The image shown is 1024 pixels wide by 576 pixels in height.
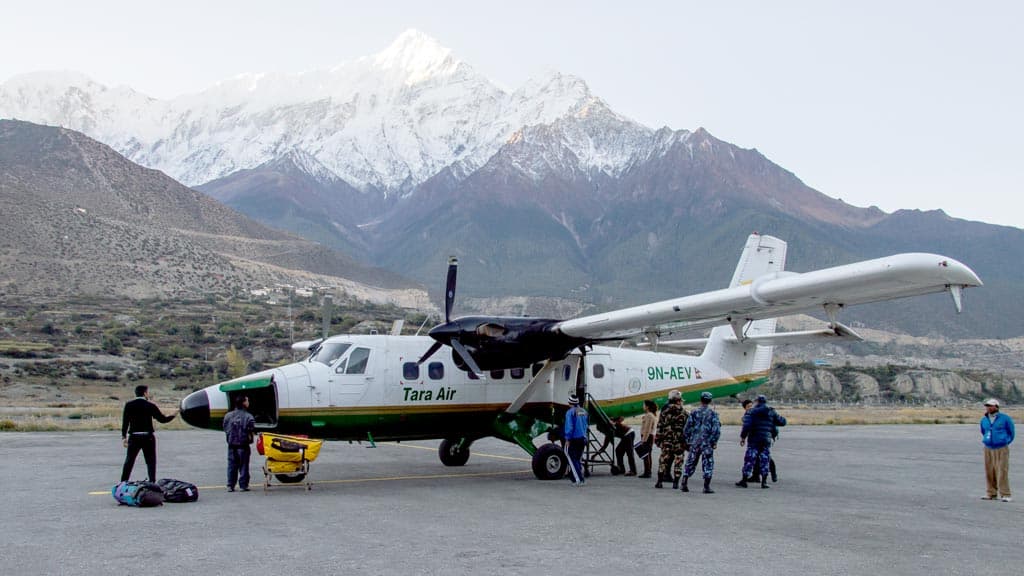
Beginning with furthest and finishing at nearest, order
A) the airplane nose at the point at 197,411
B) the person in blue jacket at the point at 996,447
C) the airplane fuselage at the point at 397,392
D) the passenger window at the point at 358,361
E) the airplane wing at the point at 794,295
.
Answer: the passenger window at the point at 358,361, the airplane fuselage at the point at 397,392, the airplane nose at the point at 197,411, the person in blue jacket at the point at 996,447, the airplane wing at the point at 794,295

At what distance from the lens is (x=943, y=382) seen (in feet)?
295

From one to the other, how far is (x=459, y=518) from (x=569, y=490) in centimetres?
424

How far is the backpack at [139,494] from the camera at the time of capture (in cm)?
1354

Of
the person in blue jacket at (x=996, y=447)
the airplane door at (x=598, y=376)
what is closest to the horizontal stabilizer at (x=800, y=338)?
the airplane door at (x=598, y=376)

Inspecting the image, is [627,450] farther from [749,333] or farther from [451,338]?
[749,333]

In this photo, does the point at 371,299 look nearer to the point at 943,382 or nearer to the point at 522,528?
the point at 943,382

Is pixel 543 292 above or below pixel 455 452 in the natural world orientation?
above

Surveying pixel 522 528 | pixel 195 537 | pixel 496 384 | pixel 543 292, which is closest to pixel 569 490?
pixel 496 384

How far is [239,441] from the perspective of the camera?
1550 centimetres

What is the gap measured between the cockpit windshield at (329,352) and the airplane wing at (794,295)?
4207 mm

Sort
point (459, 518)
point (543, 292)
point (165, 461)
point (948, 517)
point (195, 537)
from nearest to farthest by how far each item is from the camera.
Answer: point (195, 537), point (459, 518), point (948, 517), point (165, 461), point (543, 292)

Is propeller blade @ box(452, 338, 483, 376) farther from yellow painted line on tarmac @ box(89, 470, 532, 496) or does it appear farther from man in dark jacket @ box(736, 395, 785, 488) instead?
man in dark jacket @ box(736, 395, 785, 488)

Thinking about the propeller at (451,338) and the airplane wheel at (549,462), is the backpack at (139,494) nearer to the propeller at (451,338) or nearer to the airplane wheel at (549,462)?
the propeller at (451,338)

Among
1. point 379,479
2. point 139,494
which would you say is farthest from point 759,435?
point 139,494
